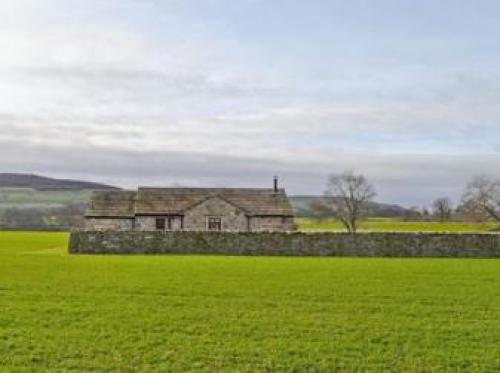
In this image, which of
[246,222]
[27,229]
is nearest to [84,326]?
[246,222]

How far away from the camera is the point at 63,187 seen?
561 feet

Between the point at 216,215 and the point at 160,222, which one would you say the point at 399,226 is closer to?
the point at 216,215

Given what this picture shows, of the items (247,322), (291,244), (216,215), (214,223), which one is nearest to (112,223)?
(214,223)

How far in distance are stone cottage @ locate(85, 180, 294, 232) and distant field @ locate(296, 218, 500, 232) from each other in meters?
12.4

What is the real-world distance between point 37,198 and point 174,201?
11071 centimetres

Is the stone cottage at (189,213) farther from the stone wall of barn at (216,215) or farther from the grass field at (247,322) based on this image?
the grass field at (247,322)

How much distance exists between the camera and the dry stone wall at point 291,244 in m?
44.2

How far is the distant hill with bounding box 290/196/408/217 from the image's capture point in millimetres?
95800

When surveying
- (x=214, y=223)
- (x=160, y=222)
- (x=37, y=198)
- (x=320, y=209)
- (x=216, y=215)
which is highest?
(x=37, y=198)

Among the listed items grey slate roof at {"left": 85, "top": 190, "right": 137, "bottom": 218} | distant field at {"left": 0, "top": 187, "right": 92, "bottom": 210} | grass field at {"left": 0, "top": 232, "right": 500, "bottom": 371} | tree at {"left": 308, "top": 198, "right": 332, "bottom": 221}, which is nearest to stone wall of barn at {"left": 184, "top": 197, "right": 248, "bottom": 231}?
grey slate roof at {"left": 85, "top": 190, "right": 137, "bottom": 218}

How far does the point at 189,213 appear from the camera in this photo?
58875mm

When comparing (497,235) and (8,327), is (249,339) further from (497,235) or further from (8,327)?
(497,235)

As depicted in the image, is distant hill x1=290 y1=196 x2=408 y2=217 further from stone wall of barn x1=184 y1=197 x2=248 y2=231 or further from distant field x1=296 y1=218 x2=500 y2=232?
stone wall of barn x1=184 y1=197 x2=248 y2=231

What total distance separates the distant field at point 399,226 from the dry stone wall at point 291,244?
72.7 ft
